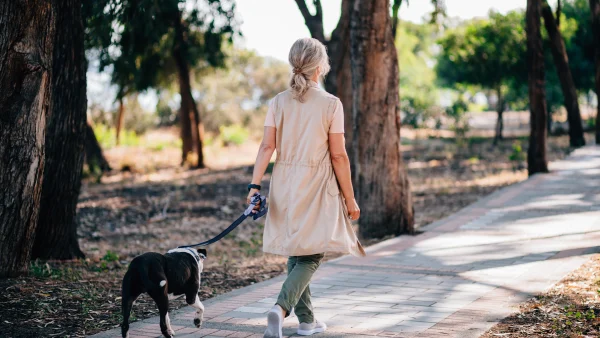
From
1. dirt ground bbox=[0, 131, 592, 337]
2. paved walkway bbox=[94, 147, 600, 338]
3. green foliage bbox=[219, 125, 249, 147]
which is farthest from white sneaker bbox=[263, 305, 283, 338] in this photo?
green foliage bbox=[219, 125, 249, 147]

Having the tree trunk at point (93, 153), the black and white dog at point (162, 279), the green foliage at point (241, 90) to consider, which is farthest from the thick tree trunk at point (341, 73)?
the green foliage at point (241, 90)

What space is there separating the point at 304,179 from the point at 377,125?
4833mm

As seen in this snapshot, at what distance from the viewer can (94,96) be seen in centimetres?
3466

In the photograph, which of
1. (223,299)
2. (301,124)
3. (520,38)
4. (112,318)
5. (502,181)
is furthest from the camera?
(520,38)

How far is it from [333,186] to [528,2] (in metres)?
11.3

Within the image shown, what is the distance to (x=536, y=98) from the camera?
607 inches

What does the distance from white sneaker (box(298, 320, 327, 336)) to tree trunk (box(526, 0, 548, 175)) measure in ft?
37.2

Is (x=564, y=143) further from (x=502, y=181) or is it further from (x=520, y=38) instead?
(x=502, y=181)

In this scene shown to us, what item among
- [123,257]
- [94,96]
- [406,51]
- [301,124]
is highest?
[406,51]

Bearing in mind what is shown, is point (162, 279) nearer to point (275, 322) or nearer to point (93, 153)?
point (275, 322)

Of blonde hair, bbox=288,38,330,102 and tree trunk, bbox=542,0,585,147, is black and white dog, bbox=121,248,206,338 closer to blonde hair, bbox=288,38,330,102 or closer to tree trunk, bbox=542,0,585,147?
blonde hair, bbox=288,38,330,102

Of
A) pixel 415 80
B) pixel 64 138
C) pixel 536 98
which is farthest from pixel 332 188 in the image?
pixel 415 80

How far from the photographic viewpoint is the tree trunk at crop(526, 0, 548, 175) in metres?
15.1

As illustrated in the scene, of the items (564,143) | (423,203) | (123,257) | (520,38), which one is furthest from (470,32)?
(123,257)
